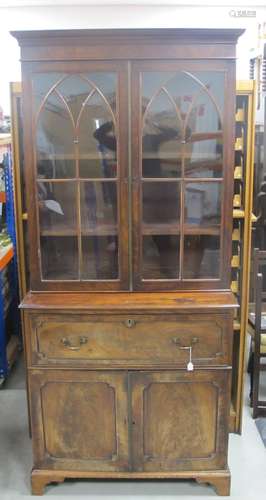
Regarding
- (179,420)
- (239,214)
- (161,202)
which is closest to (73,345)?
(179,420)

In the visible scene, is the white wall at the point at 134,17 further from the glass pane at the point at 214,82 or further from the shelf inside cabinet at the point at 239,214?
the glass pane at the point at 214,82

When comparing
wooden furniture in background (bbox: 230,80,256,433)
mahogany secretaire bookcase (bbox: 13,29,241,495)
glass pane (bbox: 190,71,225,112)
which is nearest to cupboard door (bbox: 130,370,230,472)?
mahogany secretaire bookcase (bbox: 13,29,241,495)

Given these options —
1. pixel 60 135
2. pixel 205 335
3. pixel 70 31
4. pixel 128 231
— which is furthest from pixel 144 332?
pixel 70 31

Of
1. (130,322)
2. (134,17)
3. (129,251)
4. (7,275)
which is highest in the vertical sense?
(134,17)

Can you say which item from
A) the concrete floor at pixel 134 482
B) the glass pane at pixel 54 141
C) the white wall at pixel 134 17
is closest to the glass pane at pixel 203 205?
the glass pane at pixel 54 141

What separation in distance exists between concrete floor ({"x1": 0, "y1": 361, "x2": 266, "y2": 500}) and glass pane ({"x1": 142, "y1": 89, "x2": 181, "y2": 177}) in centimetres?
137

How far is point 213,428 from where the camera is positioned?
2.04m

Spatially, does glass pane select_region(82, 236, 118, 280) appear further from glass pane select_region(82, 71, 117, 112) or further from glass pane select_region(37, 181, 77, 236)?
glass pane select_region(82, 71, 117, 112)

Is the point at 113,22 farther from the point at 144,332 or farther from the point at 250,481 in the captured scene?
the point at 250,481

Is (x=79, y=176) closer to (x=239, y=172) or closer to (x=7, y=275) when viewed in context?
(x=239, y=172)

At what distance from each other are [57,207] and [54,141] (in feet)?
0.88

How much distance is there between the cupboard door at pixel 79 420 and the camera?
2.00m

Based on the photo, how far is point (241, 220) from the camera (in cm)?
225

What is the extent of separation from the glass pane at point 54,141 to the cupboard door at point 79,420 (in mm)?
829
